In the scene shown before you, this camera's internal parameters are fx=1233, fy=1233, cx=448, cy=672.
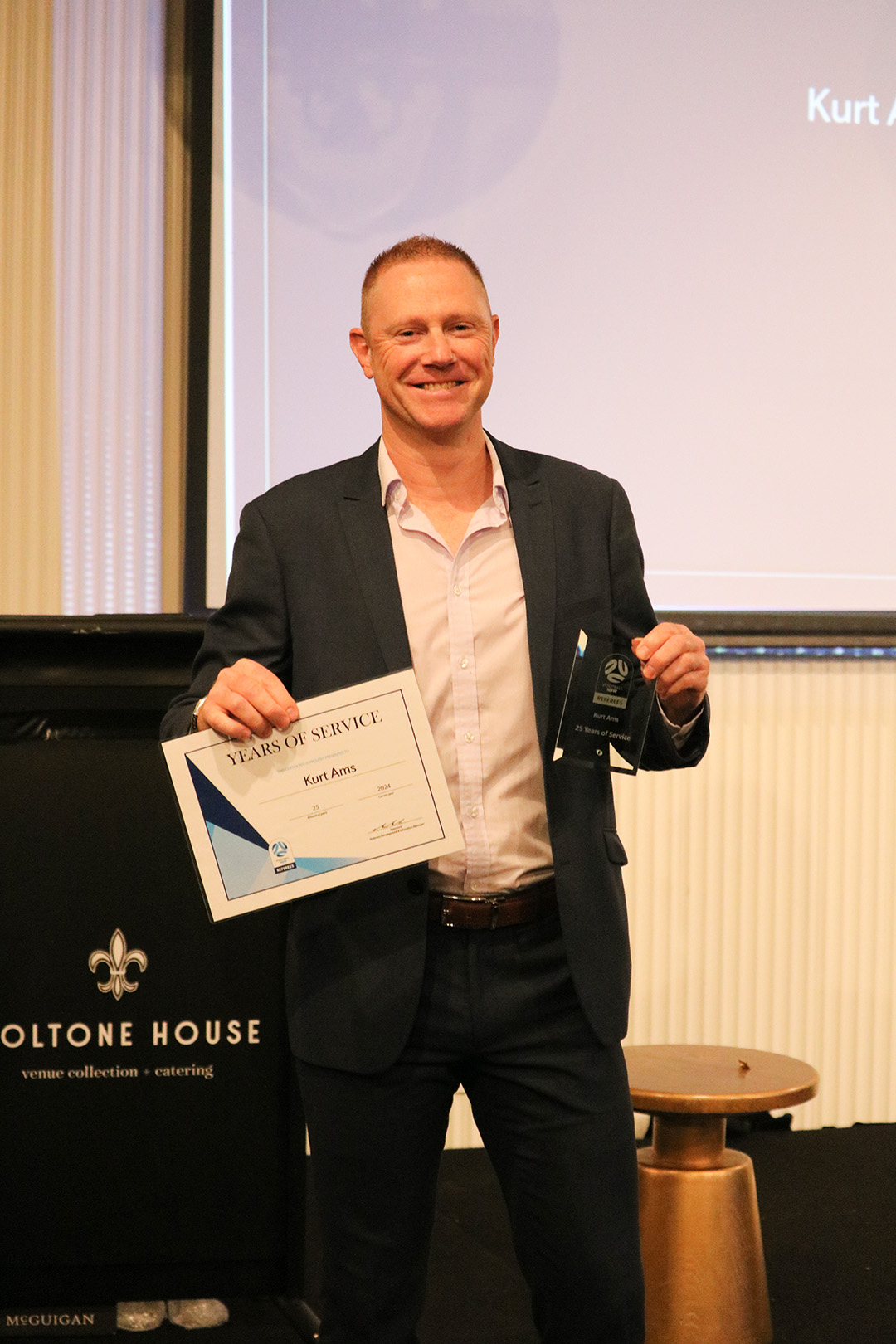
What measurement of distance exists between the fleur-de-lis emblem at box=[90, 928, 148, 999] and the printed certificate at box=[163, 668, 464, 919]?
754 mm

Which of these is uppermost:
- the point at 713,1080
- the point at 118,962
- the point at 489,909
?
the point at 489,909

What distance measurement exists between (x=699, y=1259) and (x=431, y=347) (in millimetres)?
1729

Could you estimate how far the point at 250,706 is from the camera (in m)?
1.34

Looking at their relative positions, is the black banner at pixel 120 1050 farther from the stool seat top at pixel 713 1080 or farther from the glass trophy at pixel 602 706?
the glass trophy at pixel 602 706

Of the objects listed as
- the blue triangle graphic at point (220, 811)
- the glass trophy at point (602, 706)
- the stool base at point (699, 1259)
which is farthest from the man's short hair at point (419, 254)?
the stool base at point (699, 1259)

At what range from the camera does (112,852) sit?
205 cm

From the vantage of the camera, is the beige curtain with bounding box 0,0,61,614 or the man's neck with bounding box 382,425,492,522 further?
the beige curtain with bounding box 0,0,61,614

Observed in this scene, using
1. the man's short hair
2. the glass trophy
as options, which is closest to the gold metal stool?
the glass trophy

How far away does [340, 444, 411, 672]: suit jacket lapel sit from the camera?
1463mm

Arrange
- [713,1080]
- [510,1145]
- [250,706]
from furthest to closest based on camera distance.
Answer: [713,1080] → [510,1145] → [250,706]

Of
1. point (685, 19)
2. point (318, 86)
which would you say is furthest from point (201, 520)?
point (685, 19)
